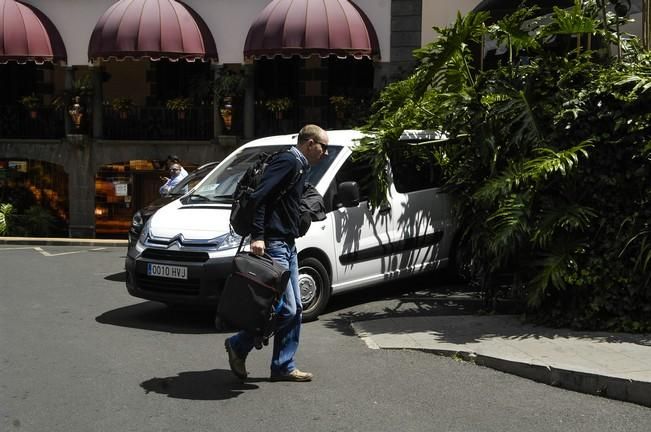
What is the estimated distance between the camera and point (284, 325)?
18.3 feet

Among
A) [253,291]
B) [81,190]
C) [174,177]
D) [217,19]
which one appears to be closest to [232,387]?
[253,291]

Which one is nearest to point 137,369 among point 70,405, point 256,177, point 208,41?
point 70,405

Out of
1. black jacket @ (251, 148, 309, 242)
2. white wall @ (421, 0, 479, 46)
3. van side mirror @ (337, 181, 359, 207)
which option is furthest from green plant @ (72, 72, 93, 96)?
black jacket @ (251, 148, 309, 242)

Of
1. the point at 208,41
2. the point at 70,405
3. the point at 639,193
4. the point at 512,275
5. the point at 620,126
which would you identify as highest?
the point at 208,41

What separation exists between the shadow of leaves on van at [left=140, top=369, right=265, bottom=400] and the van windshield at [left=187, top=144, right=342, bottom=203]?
2.57 meters

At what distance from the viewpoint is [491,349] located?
6.40m

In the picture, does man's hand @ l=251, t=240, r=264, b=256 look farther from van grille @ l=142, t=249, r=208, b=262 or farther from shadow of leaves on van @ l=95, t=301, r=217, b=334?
shadow of leaves on van @ l=95, t=301, r=217, b=334

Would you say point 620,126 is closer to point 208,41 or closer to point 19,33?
point 208,41

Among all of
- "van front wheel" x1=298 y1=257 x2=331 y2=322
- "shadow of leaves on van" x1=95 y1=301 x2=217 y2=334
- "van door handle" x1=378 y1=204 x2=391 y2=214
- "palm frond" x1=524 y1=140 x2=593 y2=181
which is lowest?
"shadow of leaves on van" x1=95 y1=301 x2=217 y2=334

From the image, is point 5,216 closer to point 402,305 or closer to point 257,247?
point 402,305

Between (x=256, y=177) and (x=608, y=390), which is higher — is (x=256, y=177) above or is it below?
above

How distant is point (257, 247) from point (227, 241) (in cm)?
214

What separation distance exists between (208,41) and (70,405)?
14.6 meters

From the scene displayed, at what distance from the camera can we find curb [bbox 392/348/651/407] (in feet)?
17.4
